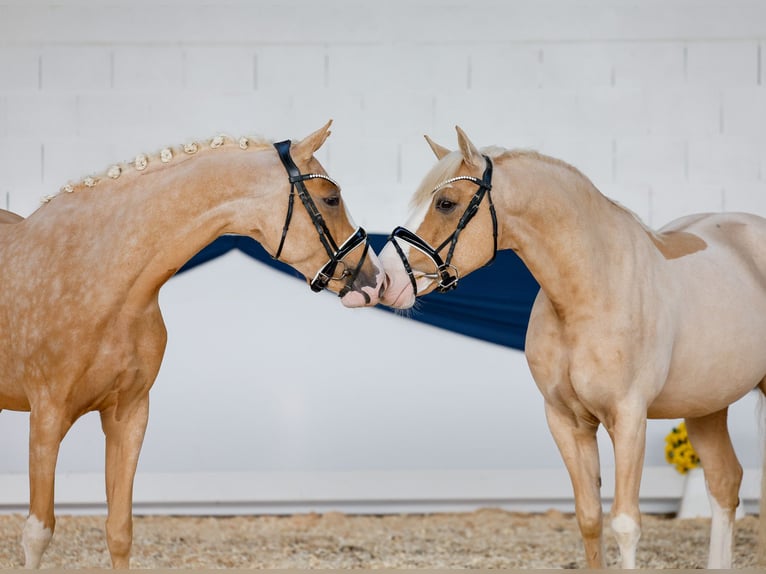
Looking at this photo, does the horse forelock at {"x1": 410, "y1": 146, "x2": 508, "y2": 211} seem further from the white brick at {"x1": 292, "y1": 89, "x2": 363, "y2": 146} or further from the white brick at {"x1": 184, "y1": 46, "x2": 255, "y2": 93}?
the white brick at {"x1": 184, "y1": 46, "x2": 255, "y2": 93}

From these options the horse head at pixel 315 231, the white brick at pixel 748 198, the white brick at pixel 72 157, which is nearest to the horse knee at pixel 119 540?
the horse head at pixel 315 231

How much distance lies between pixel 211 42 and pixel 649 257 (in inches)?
128

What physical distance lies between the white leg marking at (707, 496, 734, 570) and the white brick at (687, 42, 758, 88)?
282cm

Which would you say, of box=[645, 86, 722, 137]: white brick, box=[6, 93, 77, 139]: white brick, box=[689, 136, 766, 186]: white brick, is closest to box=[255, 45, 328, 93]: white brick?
box=[6, 93, 77, 139]: white brick

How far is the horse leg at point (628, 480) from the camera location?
9.89ft

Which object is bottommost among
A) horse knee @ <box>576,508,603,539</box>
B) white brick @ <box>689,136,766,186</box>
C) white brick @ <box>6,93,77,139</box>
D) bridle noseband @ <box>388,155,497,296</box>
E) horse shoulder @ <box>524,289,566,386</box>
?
horse knee @ <box>576,508,603,539</box>

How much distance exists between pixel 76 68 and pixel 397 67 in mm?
1802

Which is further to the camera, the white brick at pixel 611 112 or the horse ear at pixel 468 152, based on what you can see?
the white brick at pixel 611 112

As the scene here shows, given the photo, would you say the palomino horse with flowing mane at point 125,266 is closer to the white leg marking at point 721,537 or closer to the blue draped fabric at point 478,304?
the white leg marking at point 721,537

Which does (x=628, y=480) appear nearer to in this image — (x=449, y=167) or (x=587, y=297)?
(x=587, y=297)

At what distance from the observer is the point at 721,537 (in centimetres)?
374

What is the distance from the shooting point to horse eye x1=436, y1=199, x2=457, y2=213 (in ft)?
10.2

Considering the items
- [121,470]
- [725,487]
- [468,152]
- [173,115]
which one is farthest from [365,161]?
[121,470]

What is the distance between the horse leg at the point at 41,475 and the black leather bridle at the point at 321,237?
79 cm
